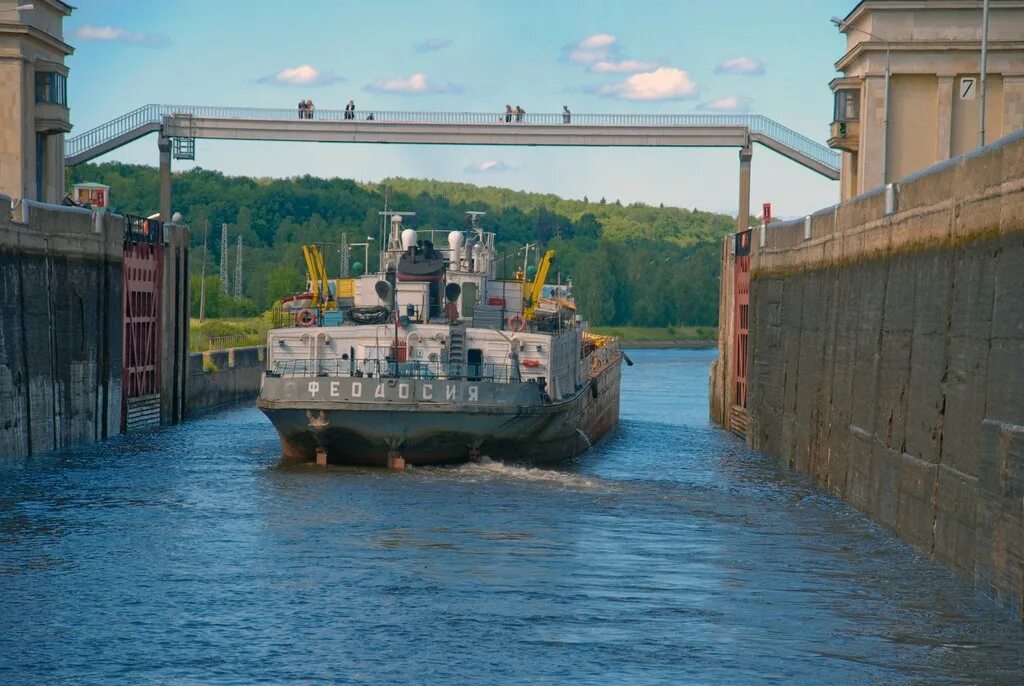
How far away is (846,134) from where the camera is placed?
58875 millimetres

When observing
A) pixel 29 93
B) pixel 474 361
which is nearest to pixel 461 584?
pixel 474 361

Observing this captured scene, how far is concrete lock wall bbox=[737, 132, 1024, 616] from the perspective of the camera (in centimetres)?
2123

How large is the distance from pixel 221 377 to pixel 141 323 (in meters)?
13.6

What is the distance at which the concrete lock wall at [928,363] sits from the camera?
2123cm

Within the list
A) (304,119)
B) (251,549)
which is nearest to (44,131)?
(304,119)

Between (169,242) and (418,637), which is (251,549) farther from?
(169,242)

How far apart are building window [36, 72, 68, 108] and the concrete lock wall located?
109 feet

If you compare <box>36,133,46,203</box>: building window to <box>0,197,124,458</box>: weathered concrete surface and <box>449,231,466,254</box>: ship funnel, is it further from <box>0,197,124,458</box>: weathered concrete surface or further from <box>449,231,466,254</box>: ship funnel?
<box>449,231,466,254</box>: ship funnel

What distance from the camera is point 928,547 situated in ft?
83.7

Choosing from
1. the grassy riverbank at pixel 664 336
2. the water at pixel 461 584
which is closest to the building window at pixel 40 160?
the water at pixel 461 584

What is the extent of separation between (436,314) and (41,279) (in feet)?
34.8

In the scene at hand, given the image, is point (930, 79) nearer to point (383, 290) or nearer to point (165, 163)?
point (383, 290)

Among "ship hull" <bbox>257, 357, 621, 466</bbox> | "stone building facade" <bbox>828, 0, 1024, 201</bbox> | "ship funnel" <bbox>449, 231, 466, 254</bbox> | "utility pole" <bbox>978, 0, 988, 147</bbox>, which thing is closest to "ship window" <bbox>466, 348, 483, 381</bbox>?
"ship hull" <bbox>257, 357, 621, 466</bbox>

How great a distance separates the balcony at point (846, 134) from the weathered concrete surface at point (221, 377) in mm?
27190
